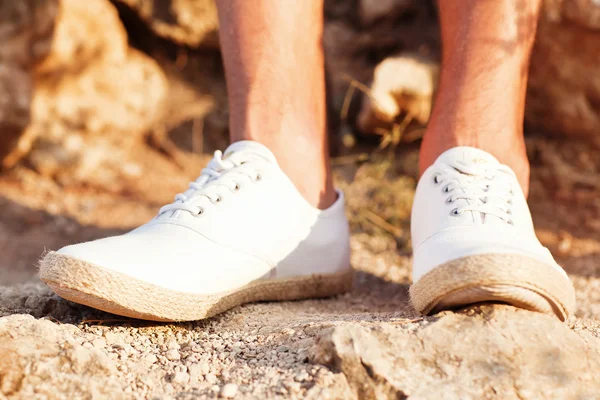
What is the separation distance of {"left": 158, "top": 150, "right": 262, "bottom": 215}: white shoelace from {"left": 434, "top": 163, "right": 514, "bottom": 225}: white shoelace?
0.37 meters

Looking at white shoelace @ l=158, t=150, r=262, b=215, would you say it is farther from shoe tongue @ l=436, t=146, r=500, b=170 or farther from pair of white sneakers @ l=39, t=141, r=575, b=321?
shoe tongue @ l=436, t=146, r=500, b=170

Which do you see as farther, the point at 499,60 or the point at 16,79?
the point at 16,79

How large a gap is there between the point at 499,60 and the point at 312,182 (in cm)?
45

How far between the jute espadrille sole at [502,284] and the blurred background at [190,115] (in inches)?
28.0

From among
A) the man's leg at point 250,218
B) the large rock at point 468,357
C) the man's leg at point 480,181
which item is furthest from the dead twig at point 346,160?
the large rock at point 468,357

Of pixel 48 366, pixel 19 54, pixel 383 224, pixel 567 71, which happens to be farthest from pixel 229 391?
pixel 19 54

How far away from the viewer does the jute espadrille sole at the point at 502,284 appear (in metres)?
0.82

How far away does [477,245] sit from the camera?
0.87 meters

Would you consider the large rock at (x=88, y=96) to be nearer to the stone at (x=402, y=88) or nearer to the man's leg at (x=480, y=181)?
the stone at (x=402, y=88)

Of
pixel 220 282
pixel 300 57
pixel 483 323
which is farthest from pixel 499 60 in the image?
pixel 220 282

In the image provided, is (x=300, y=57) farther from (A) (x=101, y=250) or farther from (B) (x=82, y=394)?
(B) (x=82, y=394)

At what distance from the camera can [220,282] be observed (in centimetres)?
103

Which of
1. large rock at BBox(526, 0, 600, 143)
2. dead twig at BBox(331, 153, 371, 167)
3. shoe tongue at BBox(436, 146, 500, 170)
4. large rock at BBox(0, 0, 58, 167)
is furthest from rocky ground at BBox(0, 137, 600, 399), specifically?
large rock at BBox(0, 0, 58, 167)

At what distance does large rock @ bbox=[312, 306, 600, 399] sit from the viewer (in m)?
0.74
